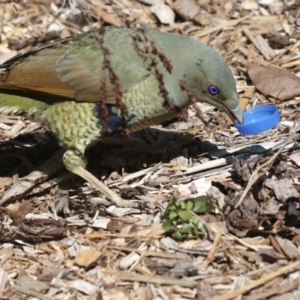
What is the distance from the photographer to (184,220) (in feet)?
17.1

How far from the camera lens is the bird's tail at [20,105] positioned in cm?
612

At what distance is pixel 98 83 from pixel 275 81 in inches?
79.4

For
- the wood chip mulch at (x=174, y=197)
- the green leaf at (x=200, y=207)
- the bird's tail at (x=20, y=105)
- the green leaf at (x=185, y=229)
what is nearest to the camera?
the wood chip mulch at (x=174, y=197)

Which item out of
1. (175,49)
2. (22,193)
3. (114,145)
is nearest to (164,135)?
(114,145)

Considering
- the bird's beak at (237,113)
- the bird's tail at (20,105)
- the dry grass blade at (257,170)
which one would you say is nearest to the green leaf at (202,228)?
the dry grass blade at (257,170)

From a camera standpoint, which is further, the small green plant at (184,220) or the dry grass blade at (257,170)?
the dry grass blade at (257,170)

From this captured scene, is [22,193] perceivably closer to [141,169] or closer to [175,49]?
[141,169]

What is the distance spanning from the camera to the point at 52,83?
5945 millimetres

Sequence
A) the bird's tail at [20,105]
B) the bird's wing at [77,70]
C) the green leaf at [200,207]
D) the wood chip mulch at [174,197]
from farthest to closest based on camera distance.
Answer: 1. the bird's tail at [20,105]
2. the bird's wing at [77,70]
3. the green leaf at [200,207]
4. the wood chip mulch at [174,197]

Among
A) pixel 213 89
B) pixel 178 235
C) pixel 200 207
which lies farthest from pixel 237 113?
pixel 178 235

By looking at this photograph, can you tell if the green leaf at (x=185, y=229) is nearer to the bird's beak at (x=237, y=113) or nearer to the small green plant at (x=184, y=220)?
the small green plant at (x=184, y=220)

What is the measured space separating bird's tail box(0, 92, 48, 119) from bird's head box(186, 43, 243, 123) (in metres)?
1.31

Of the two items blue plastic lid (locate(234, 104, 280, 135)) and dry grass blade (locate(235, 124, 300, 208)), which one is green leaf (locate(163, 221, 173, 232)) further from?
blue plastic lid (locate(234, 104, 280, 135))

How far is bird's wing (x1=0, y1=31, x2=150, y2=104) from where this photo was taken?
5.82m
